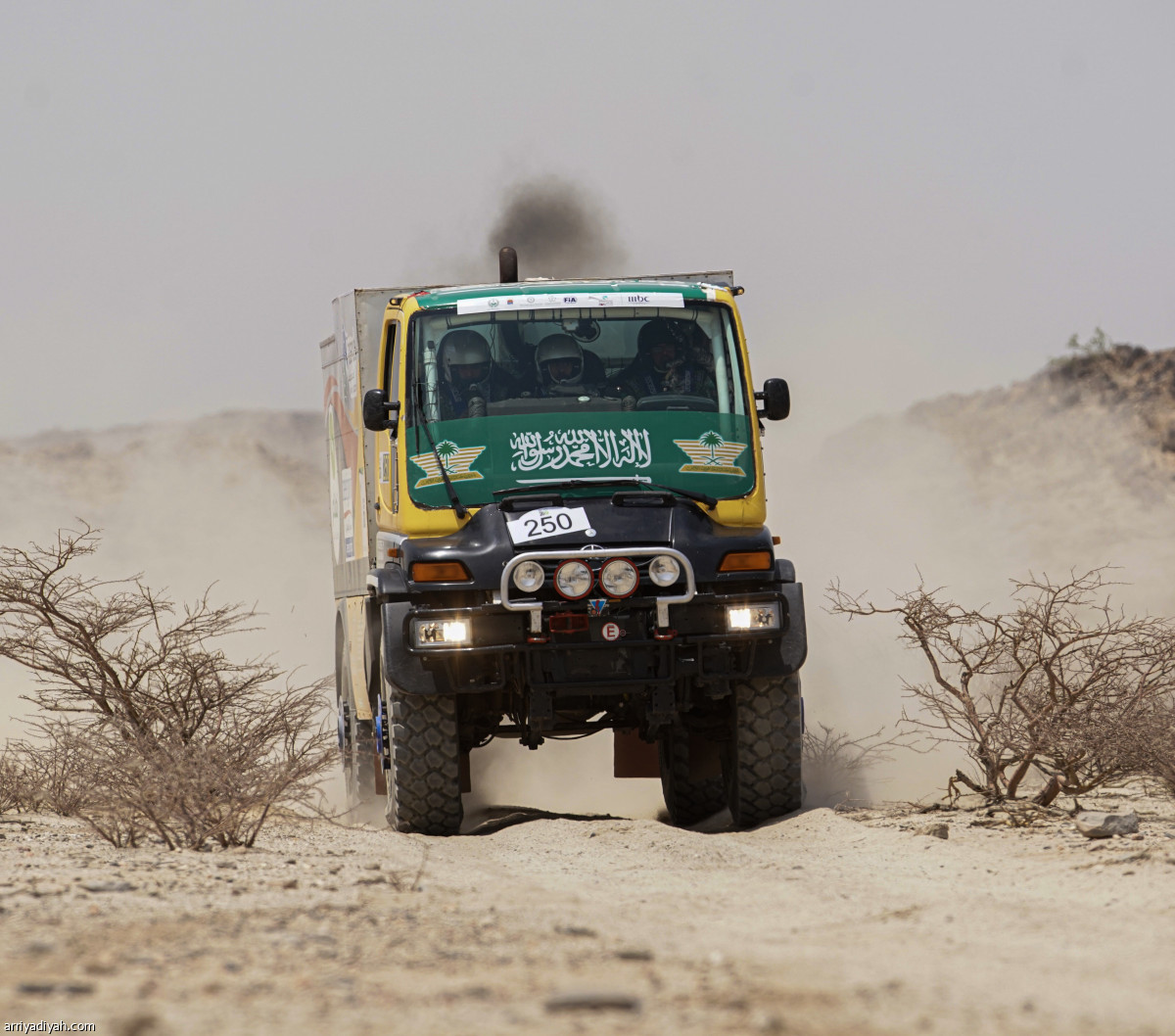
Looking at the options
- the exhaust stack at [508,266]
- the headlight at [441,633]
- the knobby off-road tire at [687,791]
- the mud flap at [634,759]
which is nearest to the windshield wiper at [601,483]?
the headlight at [441,633]

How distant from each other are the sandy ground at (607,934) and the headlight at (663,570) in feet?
4.55

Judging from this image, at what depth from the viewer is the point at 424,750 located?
28.5ft

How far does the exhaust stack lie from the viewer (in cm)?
1061

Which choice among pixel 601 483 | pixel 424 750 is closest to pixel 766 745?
pixel 601 483

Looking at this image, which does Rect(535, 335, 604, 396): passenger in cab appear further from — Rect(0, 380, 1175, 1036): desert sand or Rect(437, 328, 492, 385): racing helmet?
Rect(0, 380, 1175, 1036): desert sand

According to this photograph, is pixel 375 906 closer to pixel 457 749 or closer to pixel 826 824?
pixel 457 749

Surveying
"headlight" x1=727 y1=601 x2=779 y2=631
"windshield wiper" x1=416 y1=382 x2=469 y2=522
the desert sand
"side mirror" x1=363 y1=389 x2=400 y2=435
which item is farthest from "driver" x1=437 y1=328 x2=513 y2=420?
the desert sand

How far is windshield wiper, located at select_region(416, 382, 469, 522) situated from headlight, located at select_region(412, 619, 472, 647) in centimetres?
64

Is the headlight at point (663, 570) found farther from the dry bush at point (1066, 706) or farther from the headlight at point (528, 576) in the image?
the dry bush at point (1066, 706)

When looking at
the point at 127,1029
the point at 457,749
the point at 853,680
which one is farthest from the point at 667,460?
the point at 853,680

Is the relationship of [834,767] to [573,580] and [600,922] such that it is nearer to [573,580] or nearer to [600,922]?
[573,580]

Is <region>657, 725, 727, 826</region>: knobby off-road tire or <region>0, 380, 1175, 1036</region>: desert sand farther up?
<region>657, 725, 727, 826</region>: knobby off-road tire

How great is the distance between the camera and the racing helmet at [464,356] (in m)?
9.02

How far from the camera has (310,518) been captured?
155ft
